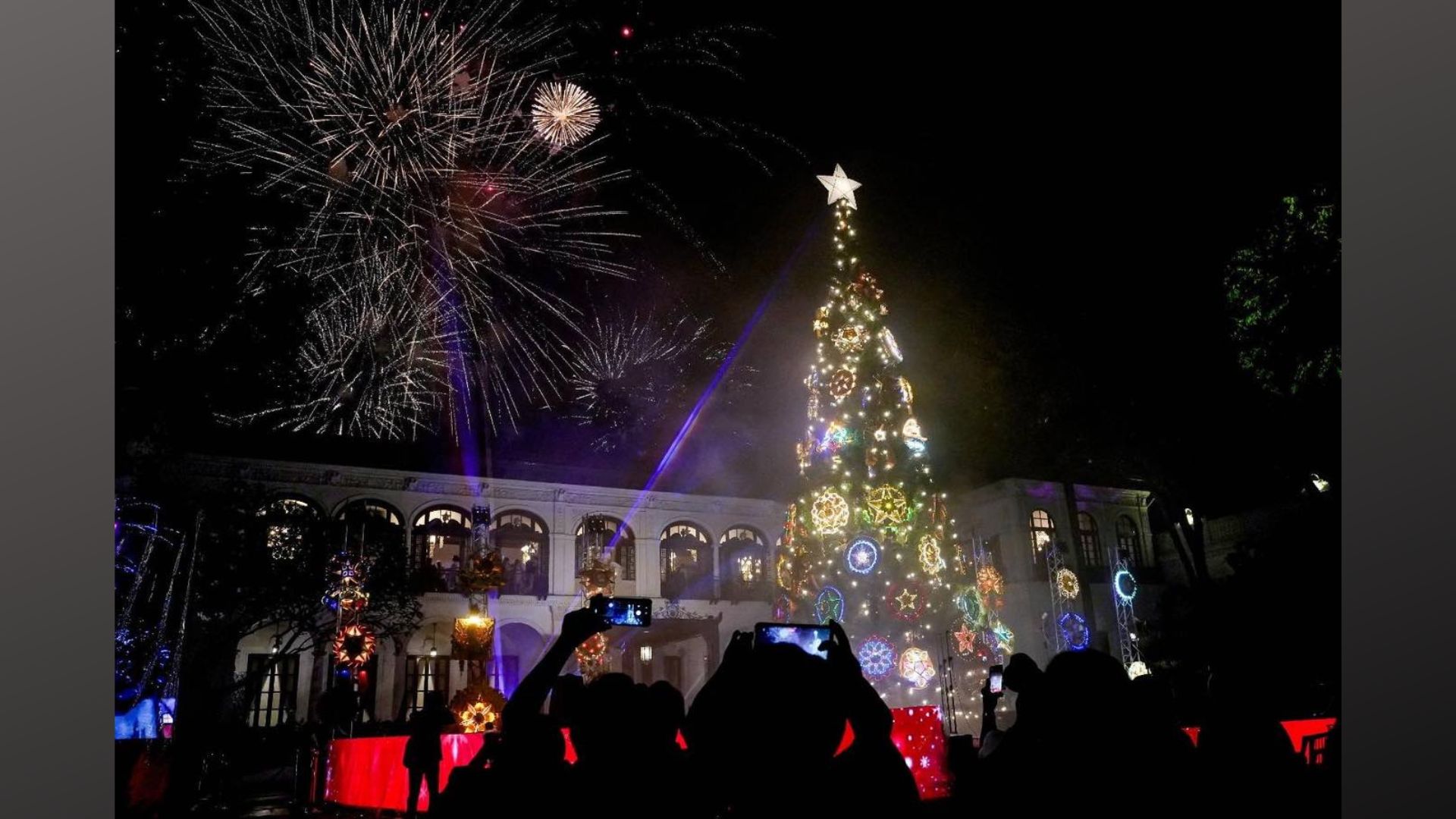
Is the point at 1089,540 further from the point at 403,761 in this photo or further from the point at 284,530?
the point at 403,761

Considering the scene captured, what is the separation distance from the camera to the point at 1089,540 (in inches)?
1156

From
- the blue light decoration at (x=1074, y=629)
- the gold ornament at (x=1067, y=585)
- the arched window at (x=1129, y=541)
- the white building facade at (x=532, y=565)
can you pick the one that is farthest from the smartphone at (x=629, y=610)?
the arched window at (x=1129, y=541)

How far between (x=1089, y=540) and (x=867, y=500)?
14.3m

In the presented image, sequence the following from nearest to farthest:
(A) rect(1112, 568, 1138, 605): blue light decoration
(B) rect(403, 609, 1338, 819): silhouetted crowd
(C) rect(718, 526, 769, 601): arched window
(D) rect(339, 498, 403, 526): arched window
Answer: (B) rect(403, 609, 1338, 819): silhouetted crowd
(D) rect(339, 498, 403, 526): arched window
(A) rect(1112, 568, 1138, 605): blue light decoration
(C) rect(718, 526, 769, 601): arched window

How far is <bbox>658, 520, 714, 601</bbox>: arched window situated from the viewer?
92.4ft

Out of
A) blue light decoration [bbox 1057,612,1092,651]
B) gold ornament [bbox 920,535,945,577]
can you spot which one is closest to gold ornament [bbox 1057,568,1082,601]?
blue light decoration [bbox 1057,612,1092,651]

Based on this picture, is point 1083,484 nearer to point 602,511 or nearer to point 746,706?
point 602,511

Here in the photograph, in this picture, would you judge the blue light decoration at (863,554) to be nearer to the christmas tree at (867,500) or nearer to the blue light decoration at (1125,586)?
the christmas tree at (867,500)

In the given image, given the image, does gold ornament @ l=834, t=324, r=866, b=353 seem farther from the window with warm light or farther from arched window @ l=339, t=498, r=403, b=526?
the window with warm light

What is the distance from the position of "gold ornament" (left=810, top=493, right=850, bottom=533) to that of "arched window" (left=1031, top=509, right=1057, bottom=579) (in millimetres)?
10681

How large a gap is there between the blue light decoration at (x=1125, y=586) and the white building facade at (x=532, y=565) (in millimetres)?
Answer: 10955

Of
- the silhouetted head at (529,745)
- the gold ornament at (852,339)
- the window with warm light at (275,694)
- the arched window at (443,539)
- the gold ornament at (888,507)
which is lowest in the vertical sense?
the window with warm light at (275,694)

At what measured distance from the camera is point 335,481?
2392 centimetres

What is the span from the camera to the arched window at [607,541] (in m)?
27.0
